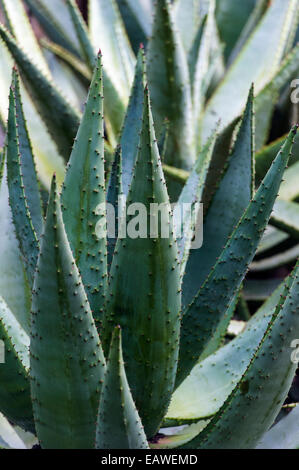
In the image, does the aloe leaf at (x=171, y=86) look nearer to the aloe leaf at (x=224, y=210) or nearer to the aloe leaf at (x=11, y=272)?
the aloe leaf at (x=224, y=210)

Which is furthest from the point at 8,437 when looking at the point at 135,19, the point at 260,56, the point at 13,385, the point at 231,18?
the point at 231,18

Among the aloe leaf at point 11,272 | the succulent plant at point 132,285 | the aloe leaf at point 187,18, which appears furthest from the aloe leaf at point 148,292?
the aloe leaf at point 187,18

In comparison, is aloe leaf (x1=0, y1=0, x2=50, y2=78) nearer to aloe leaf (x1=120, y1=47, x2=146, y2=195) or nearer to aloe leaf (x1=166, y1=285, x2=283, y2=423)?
aloe leaf (x1=120, y1=47, x2=146, y2=195)

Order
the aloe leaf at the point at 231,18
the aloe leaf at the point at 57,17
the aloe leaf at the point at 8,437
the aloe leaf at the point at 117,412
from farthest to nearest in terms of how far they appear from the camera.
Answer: the aloe leaf at the point at 231,18
the aloe leaf at the point at 57,17
the aloe leaf at the point at 8,437
the aloe leaf at the point at 117,412

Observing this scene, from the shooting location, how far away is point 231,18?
6.55ft

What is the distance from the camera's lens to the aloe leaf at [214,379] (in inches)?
36.7

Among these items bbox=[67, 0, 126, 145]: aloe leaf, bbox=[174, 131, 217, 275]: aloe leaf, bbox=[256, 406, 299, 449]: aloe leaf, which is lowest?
bbox=[256, 406, 299, 449]: aloe leaf

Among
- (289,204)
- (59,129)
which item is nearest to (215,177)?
(289,204)

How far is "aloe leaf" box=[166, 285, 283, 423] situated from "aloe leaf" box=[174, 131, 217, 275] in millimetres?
143

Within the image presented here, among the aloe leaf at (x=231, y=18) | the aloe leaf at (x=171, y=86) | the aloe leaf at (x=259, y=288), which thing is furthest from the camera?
the aloe leaf at (x=231, y=18)

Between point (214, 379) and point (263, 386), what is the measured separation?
0.79 feet

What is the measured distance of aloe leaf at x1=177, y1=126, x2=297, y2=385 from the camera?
0.82 metres

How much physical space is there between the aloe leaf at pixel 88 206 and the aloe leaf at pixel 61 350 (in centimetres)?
14

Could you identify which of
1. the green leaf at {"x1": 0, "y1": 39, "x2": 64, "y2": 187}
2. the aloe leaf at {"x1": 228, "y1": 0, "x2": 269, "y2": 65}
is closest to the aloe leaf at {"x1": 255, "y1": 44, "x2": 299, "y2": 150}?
the aloe leaf at {"x1": 228, "y1": 0, "x2": 269, "y2": 65}
